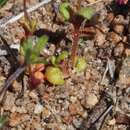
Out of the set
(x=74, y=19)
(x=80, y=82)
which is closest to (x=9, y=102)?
(x=80, y=82)

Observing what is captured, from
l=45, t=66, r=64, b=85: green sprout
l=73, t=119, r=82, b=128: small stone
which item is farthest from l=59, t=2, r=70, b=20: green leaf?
l=73, t=119, r=82, b=128: small stone

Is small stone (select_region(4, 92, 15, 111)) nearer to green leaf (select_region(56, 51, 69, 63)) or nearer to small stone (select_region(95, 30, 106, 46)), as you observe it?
green leaf (select_region(56, 51, 69, 63))

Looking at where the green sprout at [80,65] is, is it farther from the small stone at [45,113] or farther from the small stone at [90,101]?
the small stone at [45,113]

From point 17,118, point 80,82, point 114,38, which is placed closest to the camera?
point 17,118

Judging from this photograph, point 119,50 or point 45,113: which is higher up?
point 119,50

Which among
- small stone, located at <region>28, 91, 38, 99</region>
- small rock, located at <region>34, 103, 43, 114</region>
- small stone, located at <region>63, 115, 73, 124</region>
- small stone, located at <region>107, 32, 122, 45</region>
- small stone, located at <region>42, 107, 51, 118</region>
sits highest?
small stone, located at <region>107, 32, 122, 45</region>

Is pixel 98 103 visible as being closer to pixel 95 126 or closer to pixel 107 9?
pixel 95 126

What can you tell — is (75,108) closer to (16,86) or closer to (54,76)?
(54,76)

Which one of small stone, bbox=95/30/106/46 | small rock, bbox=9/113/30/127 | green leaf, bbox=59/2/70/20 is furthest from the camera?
small stone, bbox=95/30/106/46
